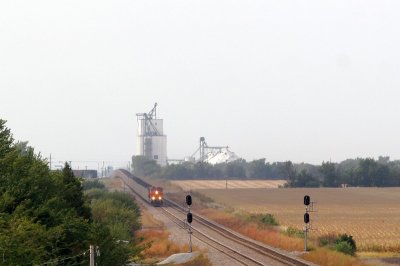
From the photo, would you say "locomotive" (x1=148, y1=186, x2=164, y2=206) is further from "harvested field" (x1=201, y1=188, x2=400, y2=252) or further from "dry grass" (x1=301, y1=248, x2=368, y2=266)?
"dry grass" (x1=301, y1=248, x2=368, y2=266)

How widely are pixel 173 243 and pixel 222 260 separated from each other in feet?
34.6

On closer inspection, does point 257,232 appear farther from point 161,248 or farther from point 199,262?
point 199,262

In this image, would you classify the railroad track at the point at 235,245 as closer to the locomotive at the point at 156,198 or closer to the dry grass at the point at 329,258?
the dry grass at the point at 329,258

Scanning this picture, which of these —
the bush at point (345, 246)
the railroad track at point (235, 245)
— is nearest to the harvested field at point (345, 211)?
the bush at point (345, 246)

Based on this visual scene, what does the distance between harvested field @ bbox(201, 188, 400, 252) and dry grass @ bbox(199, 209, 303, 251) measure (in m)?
4.26

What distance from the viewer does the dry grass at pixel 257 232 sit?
54350 mm

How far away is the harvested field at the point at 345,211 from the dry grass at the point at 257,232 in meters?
4.26

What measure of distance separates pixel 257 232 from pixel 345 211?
1518 inches

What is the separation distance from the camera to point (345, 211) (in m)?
101

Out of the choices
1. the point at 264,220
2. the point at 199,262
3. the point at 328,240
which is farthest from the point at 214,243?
the point at 264,220

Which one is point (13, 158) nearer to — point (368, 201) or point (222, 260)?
point (222, 260)

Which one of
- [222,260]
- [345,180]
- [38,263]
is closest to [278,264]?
[222,260]

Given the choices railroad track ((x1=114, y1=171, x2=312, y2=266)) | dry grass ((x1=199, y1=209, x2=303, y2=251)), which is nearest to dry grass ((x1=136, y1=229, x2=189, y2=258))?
railroad track ((x1=114, y1=171, x2=312, y2=266))

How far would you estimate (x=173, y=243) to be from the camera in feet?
183
